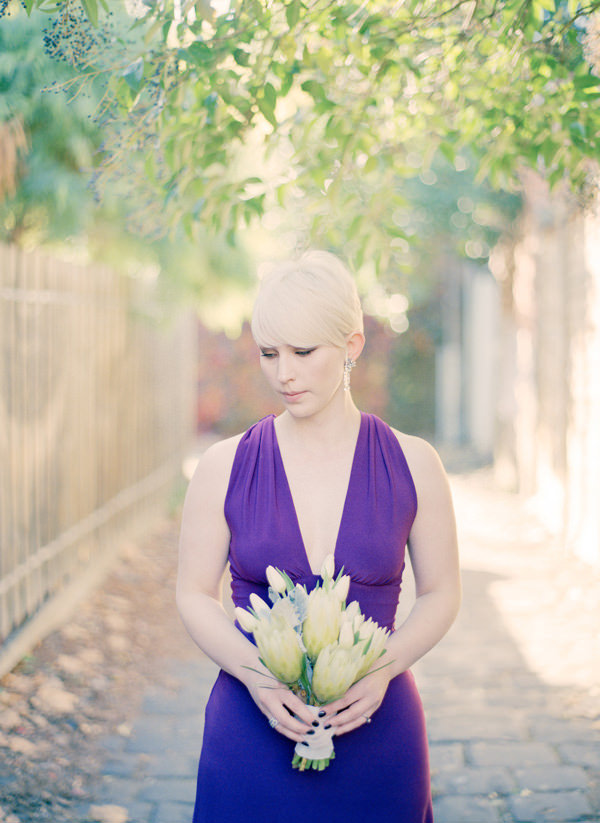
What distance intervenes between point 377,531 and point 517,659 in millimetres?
4025

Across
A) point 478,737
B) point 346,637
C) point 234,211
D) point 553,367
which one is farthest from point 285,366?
point 553,367

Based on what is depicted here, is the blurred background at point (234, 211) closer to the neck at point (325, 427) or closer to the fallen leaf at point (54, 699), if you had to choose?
the fallen leaf at point (54, 699)

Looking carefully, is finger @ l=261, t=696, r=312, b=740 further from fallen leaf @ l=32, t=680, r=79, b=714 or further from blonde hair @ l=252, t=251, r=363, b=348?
fallen leaf @ l=32, t=680, r=79, b=714

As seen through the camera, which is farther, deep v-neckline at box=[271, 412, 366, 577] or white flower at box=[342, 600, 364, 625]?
Result: deep v-neckline at box=[271, 412, 366, 577]

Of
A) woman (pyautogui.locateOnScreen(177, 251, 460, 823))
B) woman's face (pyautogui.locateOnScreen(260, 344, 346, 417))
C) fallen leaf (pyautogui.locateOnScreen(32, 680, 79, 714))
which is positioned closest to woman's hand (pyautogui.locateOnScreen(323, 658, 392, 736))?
woman (pyautogui.locateOnScreen(177, 251, 460, 823))

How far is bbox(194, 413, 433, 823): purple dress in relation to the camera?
7.37 feet

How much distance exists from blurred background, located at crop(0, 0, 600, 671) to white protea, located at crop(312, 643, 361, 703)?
173 cm

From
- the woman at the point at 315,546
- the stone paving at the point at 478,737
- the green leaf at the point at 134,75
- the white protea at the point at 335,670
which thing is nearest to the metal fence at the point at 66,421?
the stone paving at the point at 478,737

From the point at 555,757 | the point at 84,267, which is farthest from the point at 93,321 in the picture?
the point at 555,757

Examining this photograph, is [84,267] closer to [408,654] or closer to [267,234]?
[267,234]

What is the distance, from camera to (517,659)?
5926 mm

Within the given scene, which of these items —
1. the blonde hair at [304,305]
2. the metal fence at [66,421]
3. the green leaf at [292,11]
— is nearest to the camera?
the blonde hair at [304,305]

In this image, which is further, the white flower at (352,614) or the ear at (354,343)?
the ear at (354,343)

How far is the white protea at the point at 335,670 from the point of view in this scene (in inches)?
75.5
